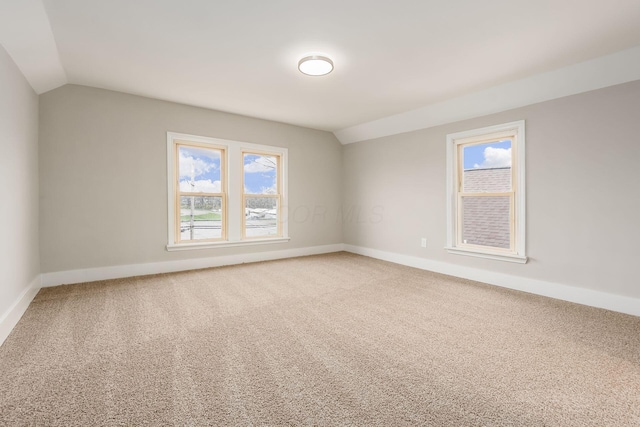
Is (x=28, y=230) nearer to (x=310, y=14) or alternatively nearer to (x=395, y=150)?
(x=310, y=14)

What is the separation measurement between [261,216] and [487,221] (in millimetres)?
3516

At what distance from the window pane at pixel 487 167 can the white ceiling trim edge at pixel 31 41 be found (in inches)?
181

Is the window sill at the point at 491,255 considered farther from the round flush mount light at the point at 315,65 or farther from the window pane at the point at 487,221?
the round flush mount light at the point at 315,65

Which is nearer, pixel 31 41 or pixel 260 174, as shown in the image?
pixel 31 41

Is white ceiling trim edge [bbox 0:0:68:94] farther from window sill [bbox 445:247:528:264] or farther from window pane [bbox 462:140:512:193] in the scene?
window sill [bbox 445:247:528:264]

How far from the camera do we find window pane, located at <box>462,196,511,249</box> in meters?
3.62

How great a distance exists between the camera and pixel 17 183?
257 centimetres

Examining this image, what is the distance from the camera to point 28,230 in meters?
2.90

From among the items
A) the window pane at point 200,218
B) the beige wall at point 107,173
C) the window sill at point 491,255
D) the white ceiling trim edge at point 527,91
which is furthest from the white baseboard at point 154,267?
the white ceiling trim edge at point 527,91

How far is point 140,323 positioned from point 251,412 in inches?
61.5

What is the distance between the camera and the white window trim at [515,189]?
11.0ft

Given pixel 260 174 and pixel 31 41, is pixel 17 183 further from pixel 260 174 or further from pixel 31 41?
pixel 260 174

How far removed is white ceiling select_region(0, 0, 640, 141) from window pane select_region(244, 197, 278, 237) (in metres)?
1.93

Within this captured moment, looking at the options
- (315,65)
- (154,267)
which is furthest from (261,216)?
(315,65)
